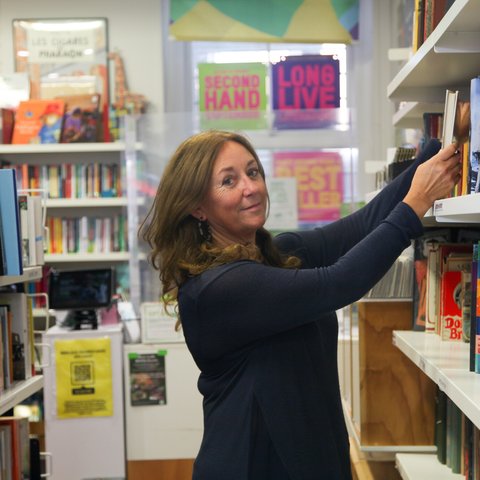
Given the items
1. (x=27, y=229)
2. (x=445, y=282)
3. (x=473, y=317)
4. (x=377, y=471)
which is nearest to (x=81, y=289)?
(x=27, y=229)

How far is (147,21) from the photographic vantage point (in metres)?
5.25

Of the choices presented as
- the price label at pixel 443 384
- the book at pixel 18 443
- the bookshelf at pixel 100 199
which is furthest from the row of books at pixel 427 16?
the bookshelf at pixel 100 199

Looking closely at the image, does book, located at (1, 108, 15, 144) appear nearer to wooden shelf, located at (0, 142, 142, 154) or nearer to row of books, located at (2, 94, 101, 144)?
row of books, located at (2, 94, 101, 144)

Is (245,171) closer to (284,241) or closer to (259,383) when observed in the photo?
(284,241)

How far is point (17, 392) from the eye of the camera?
2158mm

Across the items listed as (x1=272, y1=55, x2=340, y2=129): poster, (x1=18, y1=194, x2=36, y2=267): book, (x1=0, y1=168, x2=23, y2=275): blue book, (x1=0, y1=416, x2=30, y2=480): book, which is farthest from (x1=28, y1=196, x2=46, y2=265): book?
(x1=272, y1=55, x2=340, y2=129): poster

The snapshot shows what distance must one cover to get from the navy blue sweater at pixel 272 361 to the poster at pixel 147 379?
220cm

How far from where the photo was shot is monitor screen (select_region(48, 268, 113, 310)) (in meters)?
3.64

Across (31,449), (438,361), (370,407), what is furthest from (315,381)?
(31,449)

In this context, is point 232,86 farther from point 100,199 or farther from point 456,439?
point 456,439

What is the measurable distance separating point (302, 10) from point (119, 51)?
1347mm

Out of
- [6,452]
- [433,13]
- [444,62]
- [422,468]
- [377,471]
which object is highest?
[433,13]

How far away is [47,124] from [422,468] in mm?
3672

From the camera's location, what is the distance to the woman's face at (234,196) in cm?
154
